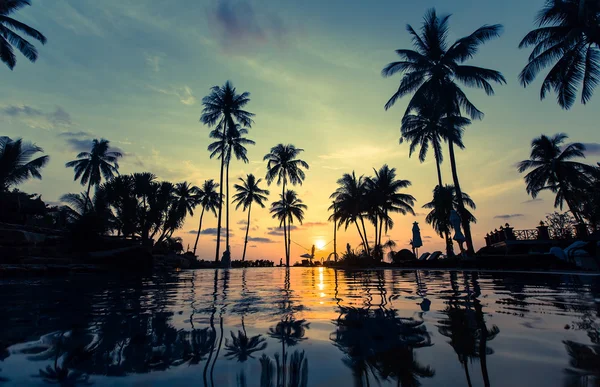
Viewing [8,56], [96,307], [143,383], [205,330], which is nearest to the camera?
[143,383]

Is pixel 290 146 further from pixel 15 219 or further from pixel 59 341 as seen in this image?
pixel 59 341

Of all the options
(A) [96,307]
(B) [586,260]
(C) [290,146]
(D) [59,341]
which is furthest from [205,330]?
(C) [290,146]

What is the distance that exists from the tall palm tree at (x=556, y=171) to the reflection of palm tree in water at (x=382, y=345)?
3369 centimetres

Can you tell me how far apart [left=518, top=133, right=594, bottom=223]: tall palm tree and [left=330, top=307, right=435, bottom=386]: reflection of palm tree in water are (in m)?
33.7

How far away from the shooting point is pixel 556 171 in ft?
91.6

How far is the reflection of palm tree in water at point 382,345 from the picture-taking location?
162 centimetres

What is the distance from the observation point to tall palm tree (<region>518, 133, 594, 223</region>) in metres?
27.0

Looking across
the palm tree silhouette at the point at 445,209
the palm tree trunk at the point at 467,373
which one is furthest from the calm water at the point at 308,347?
the palm tree silhouette at the point at 445,209

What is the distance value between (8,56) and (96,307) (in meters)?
20.8

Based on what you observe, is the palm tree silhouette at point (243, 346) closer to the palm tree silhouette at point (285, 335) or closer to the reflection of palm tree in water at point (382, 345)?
the palm tree silhouette at point (285, 335)

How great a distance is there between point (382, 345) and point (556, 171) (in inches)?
1386

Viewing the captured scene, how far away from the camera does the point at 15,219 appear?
18.9 m

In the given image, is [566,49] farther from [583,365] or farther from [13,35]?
[13,35]

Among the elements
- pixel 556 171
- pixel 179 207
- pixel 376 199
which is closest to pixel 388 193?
pixel 376 199
